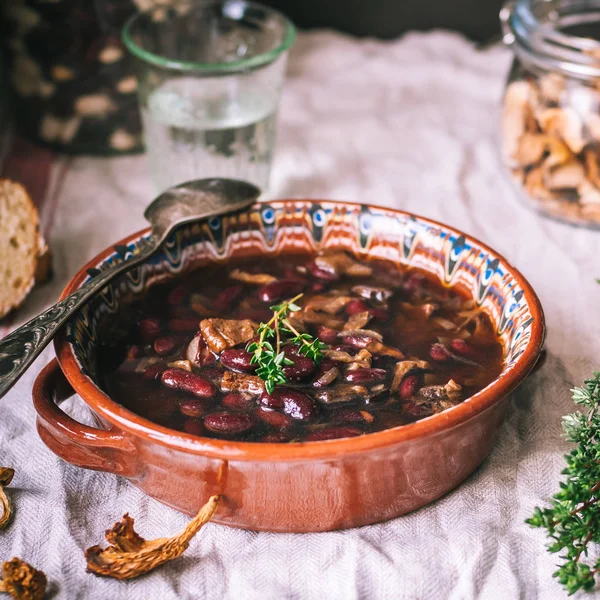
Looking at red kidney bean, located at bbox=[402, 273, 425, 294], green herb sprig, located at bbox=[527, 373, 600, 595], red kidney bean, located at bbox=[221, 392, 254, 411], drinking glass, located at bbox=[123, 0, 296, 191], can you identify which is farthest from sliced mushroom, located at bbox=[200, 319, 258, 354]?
drinking glass, located at bbox=[123, 0, 296, 191]

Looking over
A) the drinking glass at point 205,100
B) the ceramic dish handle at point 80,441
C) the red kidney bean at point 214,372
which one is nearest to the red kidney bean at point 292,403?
the red kidney bean at point 214,372

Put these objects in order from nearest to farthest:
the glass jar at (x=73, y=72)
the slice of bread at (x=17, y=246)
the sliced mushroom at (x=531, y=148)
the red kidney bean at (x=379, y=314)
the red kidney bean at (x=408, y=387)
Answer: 1. the red kidney bean at (x=408, y=387)
2. the red kidney bean at (x=379, y=314)
3. the slice of bread at (x=17, y=246)
4. the sliced mushroom at (x=531, y=148)
5. the glass jar at (x=73, y=72)

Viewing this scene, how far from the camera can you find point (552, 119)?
2027mm

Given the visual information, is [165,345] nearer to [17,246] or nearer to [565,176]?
[17,246]

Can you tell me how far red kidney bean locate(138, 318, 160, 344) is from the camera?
4.83 ft

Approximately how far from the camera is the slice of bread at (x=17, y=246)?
1.80 metres

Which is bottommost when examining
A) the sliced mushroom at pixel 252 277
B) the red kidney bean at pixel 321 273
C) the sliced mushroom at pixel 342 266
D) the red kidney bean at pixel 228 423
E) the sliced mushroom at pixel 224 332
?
the sliced mushroom at pixel 252 277

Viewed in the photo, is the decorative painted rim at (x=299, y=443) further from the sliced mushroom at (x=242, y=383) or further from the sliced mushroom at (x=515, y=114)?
the sliced mushroom at (x=515, y=114)

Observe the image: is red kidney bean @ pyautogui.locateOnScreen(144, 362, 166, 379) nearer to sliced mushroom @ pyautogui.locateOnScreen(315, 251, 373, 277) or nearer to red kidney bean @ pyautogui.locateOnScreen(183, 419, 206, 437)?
red kidney bean @ pyautogui.locateOnScreen(183, 419, 206, 437)

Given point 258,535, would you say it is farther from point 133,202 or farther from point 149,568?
point 133,202

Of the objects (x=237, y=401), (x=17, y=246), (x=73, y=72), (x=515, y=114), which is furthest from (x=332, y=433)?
(x=73, y=72)

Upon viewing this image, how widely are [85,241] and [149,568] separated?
1.10 m

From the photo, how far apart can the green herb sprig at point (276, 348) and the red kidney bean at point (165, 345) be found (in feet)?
0.51

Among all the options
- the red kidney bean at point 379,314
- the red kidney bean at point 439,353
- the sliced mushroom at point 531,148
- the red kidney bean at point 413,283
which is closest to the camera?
the red kidney bean at point 439,353
